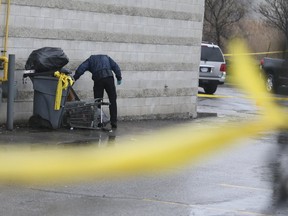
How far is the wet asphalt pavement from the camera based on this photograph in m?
6.65

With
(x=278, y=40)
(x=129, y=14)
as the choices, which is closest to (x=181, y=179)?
(x=278, y=40)

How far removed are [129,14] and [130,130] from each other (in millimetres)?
2873

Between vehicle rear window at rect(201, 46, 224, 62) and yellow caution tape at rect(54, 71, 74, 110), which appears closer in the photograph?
yellow caution tape at rect(54, 71, 74, 110)

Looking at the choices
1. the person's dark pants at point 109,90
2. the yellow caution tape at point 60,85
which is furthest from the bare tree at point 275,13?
the person's dark pants at point 109,90

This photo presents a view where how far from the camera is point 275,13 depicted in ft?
17.2

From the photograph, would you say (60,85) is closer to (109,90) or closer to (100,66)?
(100,66)

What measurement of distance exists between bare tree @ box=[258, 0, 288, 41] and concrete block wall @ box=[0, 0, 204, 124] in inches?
304

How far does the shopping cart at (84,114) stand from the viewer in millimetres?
12344

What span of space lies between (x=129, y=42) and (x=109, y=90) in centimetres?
187

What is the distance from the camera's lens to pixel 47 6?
1266 centimetres

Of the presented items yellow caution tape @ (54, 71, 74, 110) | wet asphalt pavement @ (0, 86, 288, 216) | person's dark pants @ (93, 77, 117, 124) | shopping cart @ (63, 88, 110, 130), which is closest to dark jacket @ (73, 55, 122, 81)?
person's dark pants @ (93, 77, 117, 124)

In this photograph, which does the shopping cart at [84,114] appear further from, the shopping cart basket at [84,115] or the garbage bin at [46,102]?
the garbage bin at [46,102]

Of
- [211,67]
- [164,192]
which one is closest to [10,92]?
[164,192]

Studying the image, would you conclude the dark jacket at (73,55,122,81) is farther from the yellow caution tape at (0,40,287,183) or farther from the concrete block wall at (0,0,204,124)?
the yellow caution tape at (0,40,287,183)
